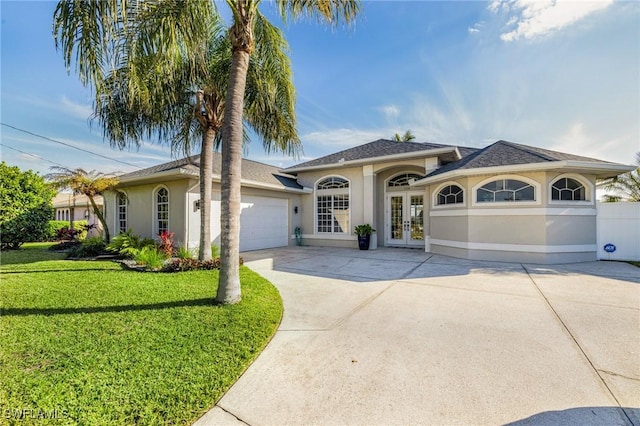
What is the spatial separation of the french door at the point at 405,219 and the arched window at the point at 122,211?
1333 centimetres

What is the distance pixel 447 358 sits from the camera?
10.5 ft

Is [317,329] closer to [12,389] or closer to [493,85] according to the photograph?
[12,389]

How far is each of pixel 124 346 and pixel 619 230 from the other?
47.7 ft

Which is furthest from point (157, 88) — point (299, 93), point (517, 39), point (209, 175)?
point (517, 39)

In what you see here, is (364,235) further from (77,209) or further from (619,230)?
(77,209)

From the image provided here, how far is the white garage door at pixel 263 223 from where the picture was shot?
40.3 ft

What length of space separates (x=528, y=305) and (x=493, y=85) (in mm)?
9867

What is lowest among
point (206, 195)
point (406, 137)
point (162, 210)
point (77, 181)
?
point (162, 210)

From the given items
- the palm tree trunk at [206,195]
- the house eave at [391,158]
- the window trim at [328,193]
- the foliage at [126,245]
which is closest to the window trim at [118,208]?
the foliage at [126,245]

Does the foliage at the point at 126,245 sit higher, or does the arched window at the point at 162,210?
the arched window at the point at 162,210

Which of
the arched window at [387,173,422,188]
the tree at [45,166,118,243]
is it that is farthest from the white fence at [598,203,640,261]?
the tree at [45,166,118,243]

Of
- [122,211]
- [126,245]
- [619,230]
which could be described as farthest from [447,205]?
[122,211]

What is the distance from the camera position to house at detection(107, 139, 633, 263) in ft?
29.7

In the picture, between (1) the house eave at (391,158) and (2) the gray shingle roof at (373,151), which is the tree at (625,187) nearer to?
(2) the gray shingle roof at (373,151)
